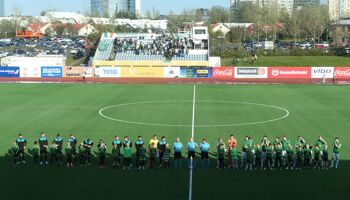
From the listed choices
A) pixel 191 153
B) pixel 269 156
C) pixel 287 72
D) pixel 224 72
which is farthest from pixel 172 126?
pixel 287 72

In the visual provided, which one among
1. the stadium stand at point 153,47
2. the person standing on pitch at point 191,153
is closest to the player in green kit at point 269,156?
the person standing on pitch at point 191,153

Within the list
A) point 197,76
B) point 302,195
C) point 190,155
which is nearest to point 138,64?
point 197,76

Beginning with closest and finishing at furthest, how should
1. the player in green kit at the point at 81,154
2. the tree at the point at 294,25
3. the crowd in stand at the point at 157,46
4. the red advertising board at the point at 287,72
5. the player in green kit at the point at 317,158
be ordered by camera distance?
the player in green kit at the point at 317,158 → the player in green kit at the point at 81,154 → the red advertising board at the point at 287,72 → the crowd in stand at the point at 157,46 → the tree at the point at 294,25

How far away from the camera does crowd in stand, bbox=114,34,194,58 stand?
2630 inches

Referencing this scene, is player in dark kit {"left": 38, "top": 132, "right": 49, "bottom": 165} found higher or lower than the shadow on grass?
higher

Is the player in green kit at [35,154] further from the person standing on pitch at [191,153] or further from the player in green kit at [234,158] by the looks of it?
the player in green kit at [234,158]

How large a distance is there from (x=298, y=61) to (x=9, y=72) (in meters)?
40.7

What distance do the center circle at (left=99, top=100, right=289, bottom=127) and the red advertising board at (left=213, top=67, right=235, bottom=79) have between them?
18582mm

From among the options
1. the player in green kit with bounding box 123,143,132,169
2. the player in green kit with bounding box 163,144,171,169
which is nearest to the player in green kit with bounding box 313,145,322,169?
the player in green kit with bounding box 163,144,171,169

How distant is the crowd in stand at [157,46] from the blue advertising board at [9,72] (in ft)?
52.7

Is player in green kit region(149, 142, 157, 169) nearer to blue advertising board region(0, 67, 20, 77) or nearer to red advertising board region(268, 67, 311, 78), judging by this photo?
red advertising board region(268, 67, 311, 78)

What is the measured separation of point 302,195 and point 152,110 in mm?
18532

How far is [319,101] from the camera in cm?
3809

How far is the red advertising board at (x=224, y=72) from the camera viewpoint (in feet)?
184
